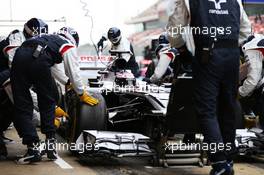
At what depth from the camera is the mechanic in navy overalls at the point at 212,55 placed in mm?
5105

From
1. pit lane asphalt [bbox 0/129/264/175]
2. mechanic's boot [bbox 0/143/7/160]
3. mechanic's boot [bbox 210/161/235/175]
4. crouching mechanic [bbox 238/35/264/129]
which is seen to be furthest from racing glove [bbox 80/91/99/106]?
mechanic's boot [bbox 210/161/235/175]

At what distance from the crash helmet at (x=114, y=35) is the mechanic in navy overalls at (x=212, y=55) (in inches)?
189

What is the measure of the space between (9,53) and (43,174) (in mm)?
2269

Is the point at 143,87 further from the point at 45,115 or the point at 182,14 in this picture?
the point at 182,14

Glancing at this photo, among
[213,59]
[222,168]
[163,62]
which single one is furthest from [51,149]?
[163,62]

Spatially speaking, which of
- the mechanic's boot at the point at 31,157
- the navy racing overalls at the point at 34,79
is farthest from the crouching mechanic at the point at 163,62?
the mechanic's boot at the point at 31,157

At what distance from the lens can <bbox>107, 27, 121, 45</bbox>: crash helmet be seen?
10062 millimetres

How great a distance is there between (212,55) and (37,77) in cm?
229

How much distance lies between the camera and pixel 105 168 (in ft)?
20.4

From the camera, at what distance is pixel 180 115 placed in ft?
18.5

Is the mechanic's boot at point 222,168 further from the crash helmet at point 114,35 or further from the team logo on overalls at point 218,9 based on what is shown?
the crash helmet at point 114,35

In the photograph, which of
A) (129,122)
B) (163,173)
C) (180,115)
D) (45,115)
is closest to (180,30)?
(180,115)

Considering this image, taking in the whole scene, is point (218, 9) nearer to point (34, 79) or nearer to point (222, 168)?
point (222, 168)

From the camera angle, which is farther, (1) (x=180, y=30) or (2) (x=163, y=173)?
(2) (x=163, y=173)
